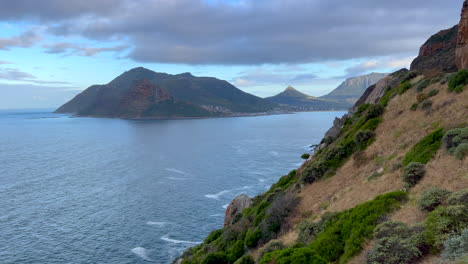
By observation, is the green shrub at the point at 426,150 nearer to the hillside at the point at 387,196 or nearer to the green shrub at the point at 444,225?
the hillside at the point at 387,196

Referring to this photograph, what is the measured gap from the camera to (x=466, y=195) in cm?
1306

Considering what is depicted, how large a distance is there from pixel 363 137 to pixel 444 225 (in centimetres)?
2167

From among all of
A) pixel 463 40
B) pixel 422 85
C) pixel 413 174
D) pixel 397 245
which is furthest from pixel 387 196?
pixel 463 40

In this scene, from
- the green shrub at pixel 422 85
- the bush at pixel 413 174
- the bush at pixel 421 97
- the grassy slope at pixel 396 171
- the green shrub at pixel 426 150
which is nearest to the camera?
the grassy slope at pixel 396 171

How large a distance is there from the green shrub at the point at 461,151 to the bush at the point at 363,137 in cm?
1410

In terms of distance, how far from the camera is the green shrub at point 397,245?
38.1 ft

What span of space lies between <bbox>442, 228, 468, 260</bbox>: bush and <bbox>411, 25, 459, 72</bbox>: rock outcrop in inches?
2232

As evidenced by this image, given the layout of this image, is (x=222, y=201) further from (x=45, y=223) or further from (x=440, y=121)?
(x=440, y=121)

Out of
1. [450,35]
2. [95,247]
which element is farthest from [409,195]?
[450,35]

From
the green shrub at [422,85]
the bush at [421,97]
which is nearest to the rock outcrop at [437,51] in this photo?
the green shrub at [422,85]

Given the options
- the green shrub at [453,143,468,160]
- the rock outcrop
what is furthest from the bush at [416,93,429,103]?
the rock outcrop

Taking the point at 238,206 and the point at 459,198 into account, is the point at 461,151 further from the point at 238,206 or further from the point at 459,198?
Answer: the point at 238,206

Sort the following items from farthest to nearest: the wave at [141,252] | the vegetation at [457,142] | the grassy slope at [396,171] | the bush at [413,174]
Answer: the wave at [141,252] < the bush at [413,174] < the vegetation at [457,142] < the grassy slope at [396,171]

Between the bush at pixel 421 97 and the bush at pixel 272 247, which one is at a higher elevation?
the bush at pixel 421 97
